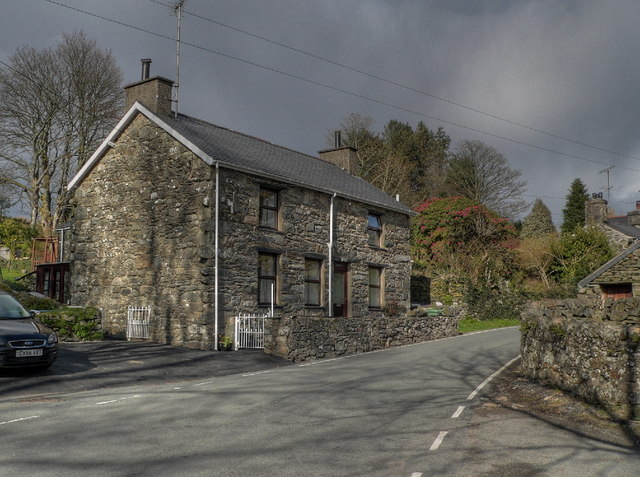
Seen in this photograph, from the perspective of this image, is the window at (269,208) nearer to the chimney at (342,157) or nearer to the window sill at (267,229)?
the window sill at (267,229)

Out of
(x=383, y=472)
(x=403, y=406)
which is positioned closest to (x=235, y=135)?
(x=403, y=406)

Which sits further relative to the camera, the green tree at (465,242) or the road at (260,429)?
the green tree at (465,242)

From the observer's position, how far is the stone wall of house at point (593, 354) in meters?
8.68

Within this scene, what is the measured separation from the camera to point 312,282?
2191cm

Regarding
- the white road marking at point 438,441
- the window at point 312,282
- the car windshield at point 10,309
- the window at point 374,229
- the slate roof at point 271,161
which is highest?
the slate roof at point 271,161

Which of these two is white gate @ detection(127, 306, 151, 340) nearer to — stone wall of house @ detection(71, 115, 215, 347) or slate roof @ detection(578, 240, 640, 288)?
stone wall of house @ detection(71, 115, 215, 347)

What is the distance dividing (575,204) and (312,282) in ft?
144

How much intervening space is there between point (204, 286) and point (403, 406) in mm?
9570

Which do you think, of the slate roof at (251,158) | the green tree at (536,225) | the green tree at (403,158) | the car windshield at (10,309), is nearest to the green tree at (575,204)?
the green tree at (536,225)

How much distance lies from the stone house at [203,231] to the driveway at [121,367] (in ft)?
4.84

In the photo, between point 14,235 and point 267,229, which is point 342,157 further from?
point 14,235

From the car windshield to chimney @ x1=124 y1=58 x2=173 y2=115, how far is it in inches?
363

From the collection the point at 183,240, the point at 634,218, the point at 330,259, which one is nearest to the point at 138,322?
the point at 183,240

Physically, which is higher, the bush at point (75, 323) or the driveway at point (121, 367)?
the bush at point (75, 323)
